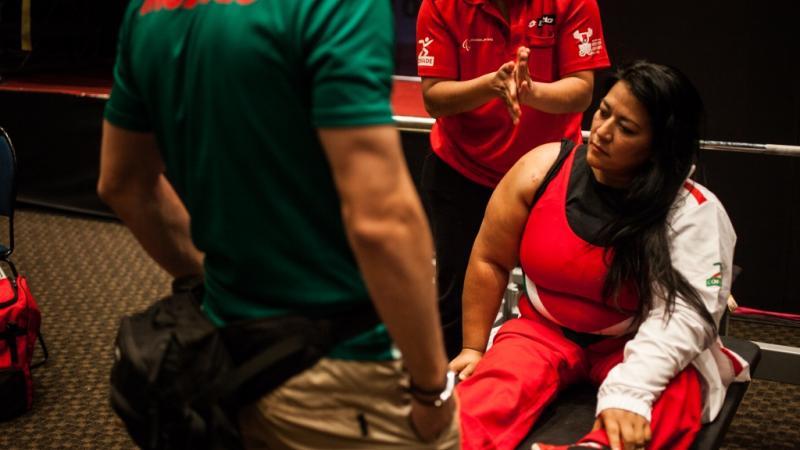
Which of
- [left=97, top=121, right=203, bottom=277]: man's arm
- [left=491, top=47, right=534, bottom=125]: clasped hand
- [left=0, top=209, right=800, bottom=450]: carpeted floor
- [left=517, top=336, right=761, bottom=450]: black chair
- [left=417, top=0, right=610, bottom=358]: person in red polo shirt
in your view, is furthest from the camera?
[left=0, top=209, right=800, bottom=450]: carpeted floor

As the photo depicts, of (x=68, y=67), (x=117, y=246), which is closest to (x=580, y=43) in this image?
(x=117, y=246)

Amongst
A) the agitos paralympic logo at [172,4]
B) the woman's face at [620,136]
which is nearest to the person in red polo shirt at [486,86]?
the woman's face at [620,136]

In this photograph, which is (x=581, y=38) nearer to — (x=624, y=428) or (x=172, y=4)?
(x=624, y=428)

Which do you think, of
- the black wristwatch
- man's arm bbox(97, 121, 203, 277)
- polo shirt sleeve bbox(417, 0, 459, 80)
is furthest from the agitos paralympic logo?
polo shirt sleeve bbox(417, 0, 459, 80)

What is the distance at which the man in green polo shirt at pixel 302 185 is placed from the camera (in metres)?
0.94

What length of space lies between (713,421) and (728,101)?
1916 millimetres

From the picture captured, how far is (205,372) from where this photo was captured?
1.08 metres

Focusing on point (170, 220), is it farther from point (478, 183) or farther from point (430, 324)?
point (478, 183)

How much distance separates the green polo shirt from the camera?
3.08 ft

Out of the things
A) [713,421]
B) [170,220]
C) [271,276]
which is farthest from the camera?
[713,421]

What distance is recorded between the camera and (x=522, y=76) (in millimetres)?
2045

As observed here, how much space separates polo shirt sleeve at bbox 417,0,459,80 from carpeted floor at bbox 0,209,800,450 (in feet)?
4.41

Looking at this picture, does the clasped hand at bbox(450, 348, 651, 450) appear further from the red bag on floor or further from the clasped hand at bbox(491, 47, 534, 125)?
the red bag on floor

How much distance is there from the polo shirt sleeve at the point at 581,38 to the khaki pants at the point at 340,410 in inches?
54.3
